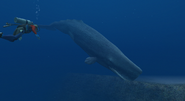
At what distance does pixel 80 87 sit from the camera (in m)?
9.04

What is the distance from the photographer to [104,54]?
598 centimetres

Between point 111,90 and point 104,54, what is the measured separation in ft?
8.96

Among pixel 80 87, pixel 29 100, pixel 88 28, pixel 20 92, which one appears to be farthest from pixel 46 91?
pixel 88 28

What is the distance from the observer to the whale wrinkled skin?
5.60 meters

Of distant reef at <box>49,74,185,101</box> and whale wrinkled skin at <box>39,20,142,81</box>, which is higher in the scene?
whale wrinkled skin at <box>39,20,142,81</box>

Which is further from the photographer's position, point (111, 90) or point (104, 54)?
point (111, 90)

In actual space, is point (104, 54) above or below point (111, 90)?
above

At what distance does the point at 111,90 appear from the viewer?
7.14 m

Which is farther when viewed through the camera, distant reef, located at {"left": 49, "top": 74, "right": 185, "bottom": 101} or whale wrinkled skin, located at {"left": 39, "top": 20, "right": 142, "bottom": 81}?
whale wrinkled skin, located at {"left": 39, "top": 20, "right": 142, "bottom": 81}

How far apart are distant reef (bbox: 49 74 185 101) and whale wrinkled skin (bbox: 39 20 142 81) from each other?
859 millimetres

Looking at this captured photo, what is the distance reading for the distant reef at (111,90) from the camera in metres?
4.96

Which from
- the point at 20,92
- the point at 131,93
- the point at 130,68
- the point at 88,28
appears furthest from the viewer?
the point at 20,92

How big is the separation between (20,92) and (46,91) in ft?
10.8

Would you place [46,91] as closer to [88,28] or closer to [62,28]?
[62,28]
